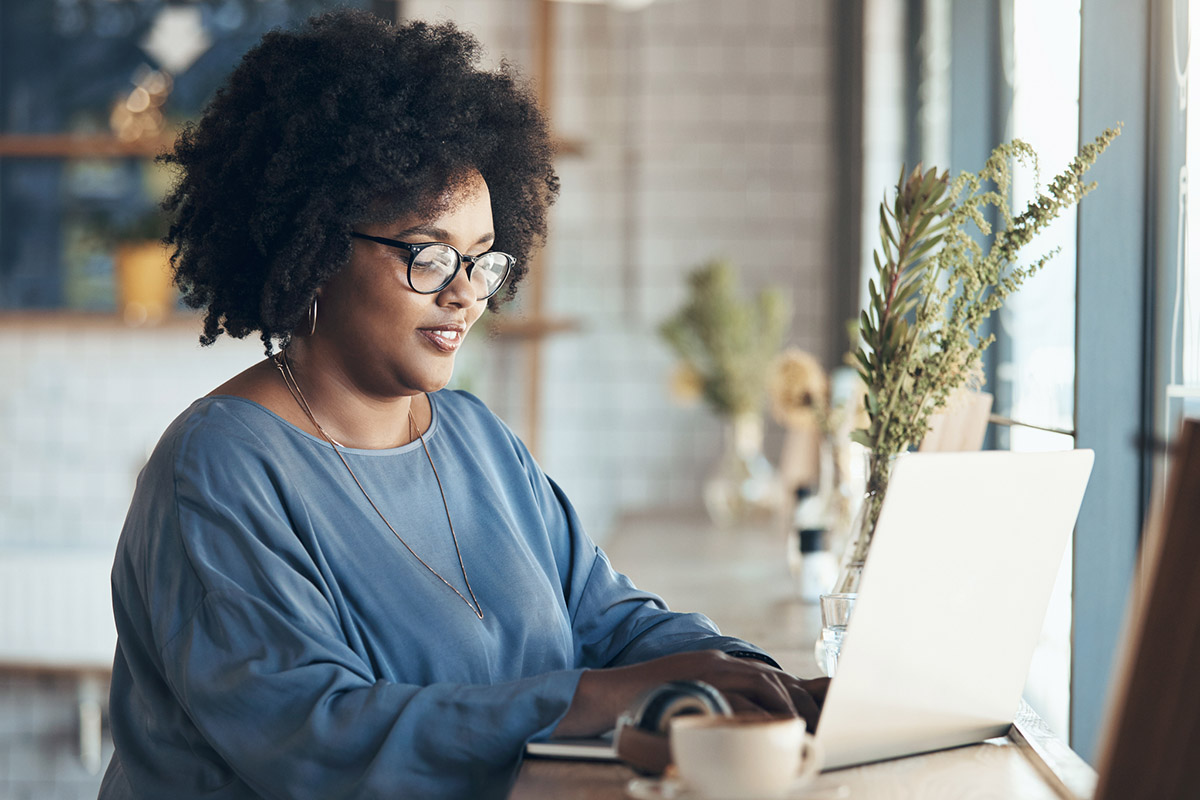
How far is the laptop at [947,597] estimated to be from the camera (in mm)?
847

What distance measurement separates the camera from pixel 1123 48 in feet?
4.64

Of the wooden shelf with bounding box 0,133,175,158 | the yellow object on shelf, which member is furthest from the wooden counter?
the wooden shelf with bounding box 0,133,175,158

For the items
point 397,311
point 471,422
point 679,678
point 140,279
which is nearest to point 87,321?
point 140,279

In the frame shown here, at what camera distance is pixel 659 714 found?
891 millimetres

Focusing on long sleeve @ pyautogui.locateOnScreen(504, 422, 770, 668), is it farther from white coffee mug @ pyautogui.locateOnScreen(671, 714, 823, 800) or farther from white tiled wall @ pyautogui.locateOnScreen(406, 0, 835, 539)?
white tiled wall @ pyautogui.locateOnScreen(406, 0, 835, 539)

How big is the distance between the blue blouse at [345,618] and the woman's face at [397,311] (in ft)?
0.35

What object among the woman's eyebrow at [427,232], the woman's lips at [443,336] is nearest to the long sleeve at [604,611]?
the woman's lips at [443,336]

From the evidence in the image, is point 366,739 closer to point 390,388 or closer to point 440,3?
point 390,388

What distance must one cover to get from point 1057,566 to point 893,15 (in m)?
2.69

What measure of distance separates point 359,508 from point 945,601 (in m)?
0.65

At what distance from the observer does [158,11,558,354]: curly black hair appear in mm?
1319

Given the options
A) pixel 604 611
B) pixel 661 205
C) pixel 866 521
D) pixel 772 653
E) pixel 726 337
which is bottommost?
pixel 772 653

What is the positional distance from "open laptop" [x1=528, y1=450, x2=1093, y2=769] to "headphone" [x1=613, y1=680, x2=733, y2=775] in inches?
3.7

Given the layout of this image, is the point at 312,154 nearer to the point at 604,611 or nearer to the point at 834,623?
the point at 604,611
